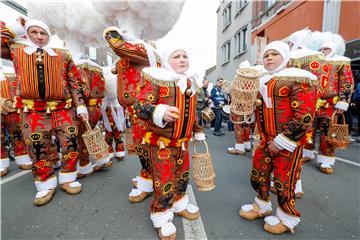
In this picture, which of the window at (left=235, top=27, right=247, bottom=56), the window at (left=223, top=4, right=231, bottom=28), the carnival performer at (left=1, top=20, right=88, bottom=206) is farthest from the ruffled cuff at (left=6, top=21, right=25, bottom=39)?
the window at (left=223, top=4, right=231, bottom=28)

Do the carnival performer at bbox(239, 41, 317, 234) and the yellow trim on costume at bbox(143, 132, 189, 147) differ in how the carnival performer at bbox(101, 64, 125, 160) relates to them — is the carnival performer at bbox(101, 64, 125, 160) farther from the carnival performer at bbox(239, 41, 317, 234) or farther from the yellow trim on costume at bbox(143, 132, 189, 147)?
the carnival performer at bbox(239, 41, 317, 234)

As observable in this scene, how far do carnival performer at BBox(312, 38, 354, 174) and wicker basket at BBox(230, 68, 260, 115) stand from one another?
76.1 inches

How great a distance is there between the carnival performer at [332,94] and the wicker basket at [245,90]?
1.93m

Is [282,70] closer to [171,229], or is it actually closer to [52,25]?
[171,229]

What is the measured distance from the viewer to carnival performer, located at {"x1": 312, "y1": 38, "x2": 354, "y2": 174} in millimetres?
3277

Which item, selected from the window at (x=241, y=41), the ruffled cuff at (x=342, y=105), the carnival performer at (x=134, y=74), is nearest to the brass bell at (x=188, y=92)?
the carnival performer at (x=134, y=74)

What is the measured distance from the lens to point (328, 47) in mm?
3439

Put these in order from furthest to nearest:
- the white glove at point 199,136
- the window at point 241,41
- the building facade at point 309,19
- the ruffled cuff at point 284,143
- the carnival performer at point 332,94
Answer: the window at point 241,41
the building facade at point 309,19
the carnival performer at point 332,94
the white glove at point 199,136
the ruffled cuff at point 284,143

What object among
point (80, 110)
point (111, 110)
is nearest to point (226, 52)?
point (111, 110)

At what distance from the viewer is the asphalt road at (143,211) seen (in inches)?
78.4

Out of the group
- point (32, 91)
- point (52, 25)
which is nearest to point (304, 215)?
point (32, 91)

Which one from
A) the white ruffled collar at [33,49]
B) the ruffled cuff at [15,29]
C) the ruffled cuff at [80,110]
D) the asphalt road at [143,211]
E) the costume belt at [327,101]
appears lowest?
the asphalt road at [143,211]

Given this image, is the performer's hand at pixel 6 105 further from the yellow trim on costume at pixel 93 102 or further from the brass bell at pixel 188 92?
the brass bell at pixel 188 92

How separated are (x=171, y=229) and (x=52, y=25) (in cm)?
354
